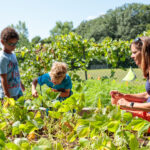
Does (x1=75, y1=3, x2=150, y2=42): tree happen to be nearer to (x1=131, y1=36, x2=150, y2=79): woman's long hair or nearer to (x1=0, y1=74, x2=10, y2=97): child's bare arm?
(x1=131, y1=36, x2=150, y2=79): woman's long hair

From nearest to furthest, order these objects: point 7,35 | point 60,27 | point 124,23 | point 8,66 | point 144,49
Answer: point 144,49 → point 7,35 → point 8,66 → point 124,23 → point 60,27

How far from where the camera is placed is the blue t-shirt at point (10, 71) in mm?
2061

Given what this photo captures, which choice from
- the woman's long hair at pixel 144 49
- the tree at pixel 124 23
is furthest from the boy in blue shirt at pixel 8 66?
the tree at pixel 124 23

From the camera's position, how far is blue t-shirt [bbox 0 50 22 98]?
206 cm

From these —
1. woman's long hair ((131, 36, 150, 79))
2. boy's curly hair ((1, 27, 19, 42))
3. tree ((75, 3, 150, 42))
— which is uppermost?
tree ((75, 3, 150, 42))

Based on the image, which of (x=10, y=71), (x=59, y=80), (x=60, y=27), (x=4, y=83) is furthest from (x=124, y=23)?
(x=4, y=83)

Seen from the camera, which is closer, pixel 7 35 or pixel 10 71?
pixel 7 35

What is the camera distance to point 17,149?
519 mm

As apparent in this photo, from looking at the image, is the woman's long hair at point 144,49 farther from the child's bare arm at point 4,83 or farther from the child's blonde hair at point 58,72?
the child's bare arm at point 4,83

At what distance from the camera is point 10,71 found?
7.24ft

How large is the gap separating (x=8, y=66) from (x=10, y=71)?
9cm

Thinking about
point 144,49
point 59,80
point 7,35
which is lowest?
point 59,80

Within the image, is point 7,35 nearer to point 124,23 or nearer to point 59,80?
point 59,80

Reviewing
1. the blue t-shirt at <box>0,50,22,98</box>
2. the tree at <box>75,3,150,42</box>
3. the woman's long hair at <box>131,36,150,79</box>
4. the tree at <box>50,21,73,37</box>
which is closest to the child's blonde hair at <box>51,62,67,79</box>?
the blue t-shirt at <box>0,50,22,98</box>
